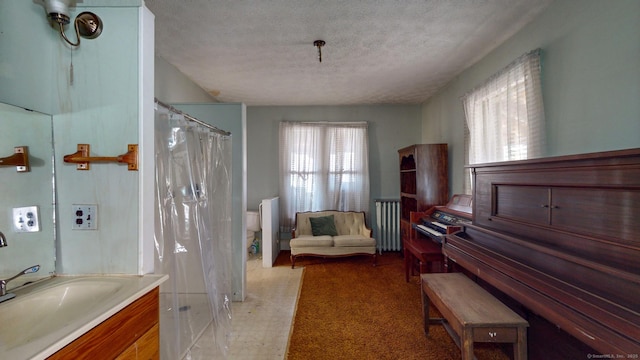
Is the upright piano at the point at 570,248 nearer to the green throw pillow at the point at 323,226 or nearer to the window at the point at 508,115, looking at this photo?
the window at the point at 508,115

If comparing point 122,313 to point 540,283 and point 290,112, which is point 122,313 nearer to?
point 540,283

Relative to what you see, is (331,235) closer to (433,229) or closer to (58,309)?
(433,229)

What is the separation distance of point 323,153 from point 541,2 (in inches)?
117

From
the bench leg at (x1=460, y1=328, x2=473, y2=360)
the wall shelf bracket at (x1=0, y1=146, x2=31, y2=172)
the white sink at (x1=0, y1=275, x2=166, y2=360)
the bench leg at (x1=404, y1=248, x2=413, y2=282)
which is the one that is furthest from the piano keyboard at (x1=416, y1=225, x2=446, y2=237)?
the wall shelf bracket at (x1=0, y1=146, x2=31, y2=172)

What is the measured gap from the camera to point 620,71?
1.38 m

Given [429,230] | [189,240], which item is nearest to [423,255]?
[429,230]

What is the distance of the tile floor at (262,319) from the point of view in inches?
72.6

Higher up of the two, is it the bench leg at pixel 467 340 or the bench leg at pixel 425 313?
the bench leg at pixel 467 340

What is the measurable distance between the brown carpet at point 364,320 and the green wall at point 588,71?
1557 mm

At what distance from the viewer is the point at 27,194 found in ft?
3.61

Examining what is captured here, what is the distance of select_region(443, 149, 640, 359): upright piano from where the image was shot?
3.04ft

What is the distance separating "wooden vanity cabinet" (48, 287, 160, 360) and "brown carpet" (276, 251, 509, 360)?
42.1 inches

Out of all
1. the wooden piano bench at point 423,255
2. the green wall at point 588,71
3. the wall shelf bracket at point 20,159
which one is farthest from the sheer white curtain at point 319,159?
the wall shelf bracket at point 20,159

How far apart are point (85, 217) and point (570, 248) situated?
223 centimetres
